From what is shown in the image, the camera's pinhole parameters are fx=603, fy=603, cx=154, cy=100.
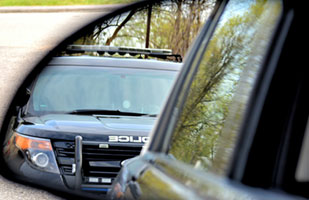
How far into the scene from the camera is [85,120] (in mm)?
4926

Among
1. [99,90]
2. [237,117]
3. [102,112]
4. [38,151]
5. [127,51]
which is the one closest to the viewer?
[237,117]

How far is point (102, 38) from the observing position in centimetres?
705

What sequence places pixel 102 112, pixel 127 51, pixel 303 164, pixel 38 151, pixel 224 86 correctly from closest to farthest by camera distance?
1. pixel 303 164
2. pixel 224 86
3. pixel 38 151
4. pixel 102 112
5. pixel 127 51

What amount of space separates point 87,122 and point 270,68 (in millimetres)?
3758

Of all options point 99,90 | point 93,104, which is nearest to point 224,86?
point 93,104

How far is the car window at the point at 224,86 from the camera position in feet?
4.26

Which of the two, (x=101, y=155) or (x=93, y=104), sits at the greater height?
(x=93, y=104)

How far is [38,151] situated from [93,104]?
3.93 ft

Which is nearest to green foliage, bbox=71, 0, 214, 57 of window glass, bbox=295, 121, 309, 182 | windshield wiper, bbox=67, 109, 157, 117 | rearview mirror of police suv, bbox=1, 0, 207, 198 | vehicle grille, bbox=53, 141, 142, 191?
rearview mirror of police suv, bbox=1, 0, 207, 198

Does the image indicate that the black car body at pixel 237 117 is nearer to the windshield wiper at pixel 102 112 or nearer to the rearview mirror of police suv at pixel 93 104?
the rearview mirror of police suv at pixel 93 104

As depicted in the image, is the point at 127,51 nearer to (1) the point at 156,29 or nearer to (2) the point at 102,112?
(1) the point at 156,29

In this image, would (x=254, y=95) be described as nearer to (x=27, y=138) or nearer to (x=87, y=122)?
(x=27, y=138)

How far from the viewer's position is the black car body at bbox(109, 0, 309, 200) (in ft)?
3.66

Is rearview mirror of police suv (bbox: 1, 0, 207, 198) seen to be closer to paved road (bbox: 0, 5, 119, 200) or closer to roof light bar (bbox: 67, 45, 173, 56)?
roof light bar (bbox: 67, 45, 173, 56)
